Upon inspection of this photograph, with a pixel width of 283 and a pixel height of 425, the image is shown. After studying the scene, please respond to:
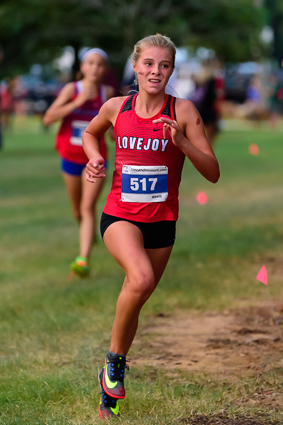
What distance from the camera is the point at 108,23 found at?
115ft

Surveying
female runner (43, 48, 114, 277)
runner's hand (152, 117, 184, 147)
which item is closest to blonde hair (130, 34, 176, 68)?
runner's hand (152, 117, 184, 147)

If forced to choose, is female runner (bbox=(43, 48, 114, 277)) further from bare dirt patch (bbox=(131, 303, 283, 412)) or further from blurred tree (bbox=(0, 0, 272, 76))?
blurred tree (bbox=(0, 0, 272, 76))

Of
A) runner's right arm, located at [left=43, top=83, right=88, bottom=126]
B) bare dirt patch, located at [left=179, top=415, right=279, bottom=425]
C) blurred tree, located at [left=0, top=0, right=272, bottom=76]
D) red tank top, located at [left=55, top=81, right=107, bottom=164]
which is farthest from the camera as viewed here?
blurred tree, located at [left=0, top=0, right=272, bottom=76]

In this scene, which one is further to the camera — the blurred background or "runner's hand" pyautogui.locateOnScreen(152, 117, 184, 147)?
the blurred background

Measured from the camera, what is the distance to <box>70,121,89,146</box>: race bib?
8133mm

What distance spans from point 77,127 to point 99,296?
1.98 metres

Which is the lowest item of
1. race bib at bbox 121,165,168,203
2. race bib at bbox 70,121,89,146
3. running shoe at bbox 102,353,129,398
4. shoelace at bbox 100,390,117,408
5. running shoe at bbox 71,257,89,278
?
running shoe at bbox 71,257,89,278

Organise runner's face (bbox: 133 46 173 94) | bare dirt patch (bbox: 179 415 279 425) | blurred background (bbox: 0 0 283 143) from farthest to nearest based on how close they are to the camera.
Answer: blurred background (bbox: 0 0 283 143), runner's face (bbox: 133 46 173 94), bare dirt patch (bbox: 179 415 279 425)

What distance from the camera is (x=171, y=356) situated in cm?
544

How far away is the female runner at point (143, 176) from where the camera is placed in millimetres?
4203

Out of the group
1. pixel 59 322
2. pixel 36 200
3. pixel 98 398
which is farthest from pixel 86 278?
pixel 36 200

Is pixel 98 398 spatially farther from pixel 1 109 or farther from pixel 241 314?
pixel 1 109

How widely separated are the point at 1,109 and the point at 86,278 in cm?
2930

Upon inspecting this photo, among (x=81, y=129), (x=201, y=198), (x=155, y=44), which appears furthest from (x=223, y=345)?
(x=201, y=198)
